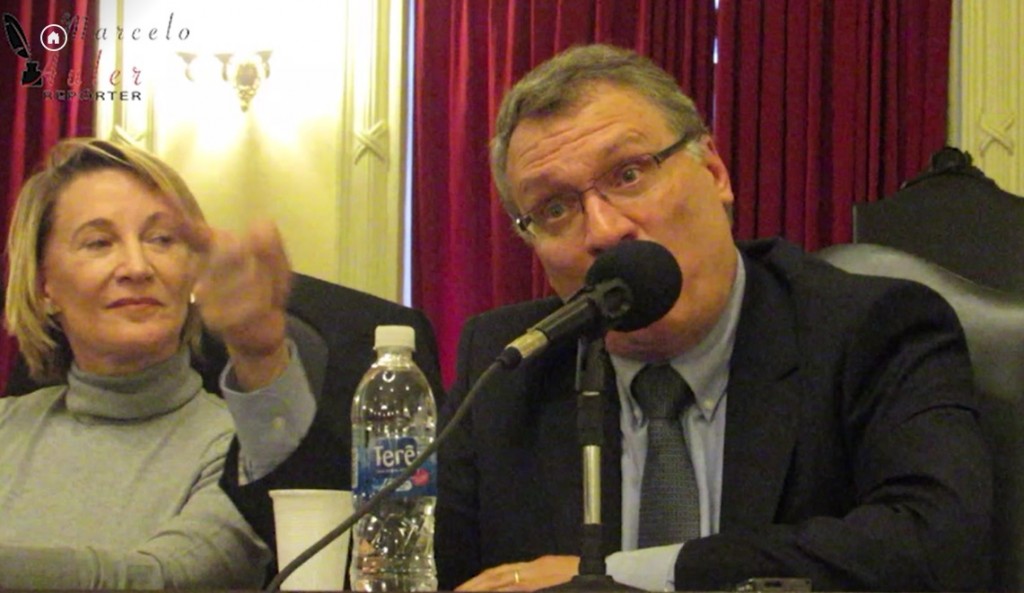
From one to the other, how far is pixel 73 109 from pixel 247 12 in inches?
24.2

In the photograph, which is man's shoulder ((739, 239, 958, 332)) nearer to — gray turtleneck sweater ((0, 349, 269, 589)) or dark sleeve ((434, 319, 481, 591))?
dark sleeve ((434, 319, 481, 591))

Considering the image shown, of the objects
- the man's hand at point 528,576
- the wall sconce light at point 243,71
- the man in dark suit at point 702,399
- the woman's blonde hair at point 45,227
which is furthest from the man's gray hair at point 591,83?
the wall sconce light at point 243,71

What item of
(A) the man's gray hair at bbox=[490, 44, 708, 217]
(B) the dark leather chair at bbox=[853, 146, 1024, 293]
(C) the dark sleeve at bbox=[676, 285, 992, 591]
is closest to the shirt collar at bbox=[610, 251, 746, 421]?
(C) the dark sleeve at bbox=[676, 285, 992, 591]

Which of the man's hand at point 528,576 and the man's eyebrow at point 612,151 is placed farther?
the man's eyebrow at point 612,151

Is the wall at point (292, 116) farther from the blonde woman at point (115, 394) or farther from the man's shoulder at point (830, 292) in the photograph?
the man's shoulder at point (830, 292)

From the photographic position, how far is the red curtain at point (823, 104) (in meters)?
3.93

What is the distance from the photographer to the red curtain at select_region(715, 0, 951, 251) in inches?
155

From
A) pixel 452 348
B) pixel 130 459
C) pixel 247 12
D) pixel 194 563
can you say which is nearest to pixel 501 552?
pixel 194 563

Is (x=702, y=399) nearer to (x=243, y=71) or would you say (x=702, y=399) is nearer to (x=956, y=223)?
(x=956, y=223)

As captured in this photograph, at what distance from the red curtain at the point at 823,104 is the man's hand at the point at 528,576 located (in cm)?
260

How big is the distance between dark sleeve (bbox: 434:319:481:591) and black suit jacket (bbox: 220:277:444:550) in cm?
9

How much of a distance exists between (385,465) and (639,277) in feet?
1.17

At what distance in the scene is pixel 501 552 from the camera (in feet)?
5.78

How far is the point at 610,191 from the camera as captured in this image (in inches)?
68.6
